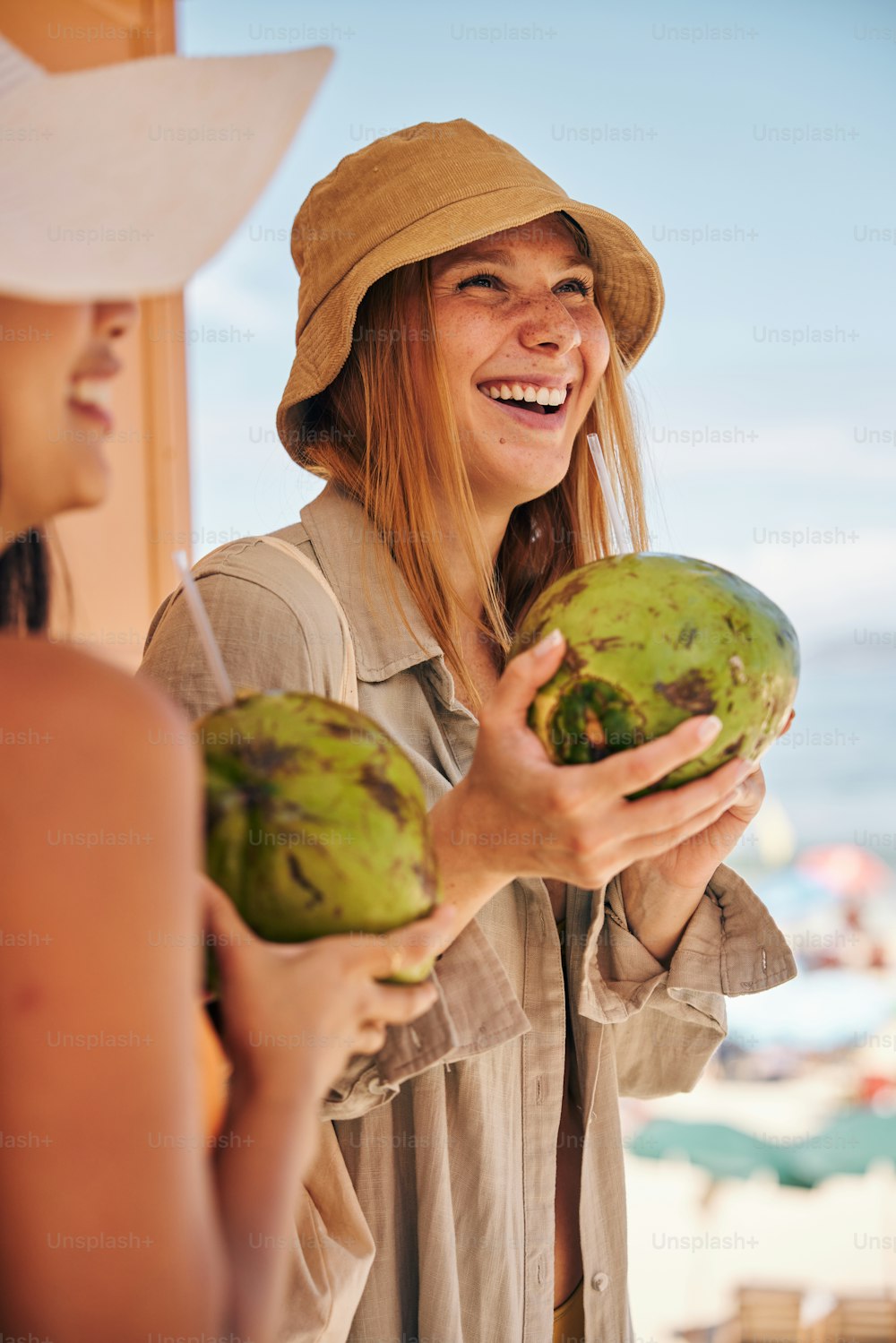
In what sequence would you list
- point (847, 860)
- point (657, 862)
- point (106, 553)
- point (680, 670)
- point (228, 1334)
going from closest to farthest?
1. point (228, 1334)
2. point (680, 670)
3. point (657, 862)
4. point (106, 553)
5. point (847, 860)

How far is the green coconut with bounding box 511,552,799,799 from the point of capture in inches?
44.4

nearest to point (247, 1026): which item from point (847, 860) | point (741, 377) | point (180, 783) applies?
point (180, 783)

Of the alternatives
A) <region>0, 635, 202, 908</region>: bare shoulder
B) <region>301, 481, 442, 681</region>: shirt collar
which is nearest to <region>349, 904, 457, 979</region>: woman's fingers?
<region>0, 635, 202, 908</region>: bare shoulder

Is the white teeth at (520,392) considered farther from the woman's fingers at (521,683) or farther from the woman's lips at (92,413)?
the woman's lips at (92,413)

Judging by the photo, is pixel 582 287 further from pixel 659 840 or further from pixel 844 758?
pixel 844 758

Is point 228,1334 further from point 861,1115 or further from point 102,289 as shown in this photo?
point 861,1115

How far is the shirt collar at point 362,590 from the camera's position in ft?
5.73

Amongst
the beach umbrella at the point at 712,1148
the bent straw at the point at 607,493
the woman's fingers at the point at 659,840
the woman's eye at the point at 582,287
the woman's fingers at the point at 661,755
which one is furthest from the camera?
the beach umbrella at the point at 712,1148

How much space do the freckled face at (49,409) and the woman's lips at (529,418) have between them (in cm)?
115

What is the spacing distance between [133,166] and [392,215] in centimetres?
111

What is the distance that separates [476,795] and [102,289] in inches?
25.7

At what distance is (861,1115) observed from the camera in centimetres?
557

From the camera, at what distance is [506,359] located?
1919 mm

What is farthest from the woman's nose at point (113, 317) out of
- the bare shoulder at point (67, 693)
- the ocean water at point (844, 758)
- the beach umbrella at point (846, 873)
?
the ocean water at point (844, 758)
